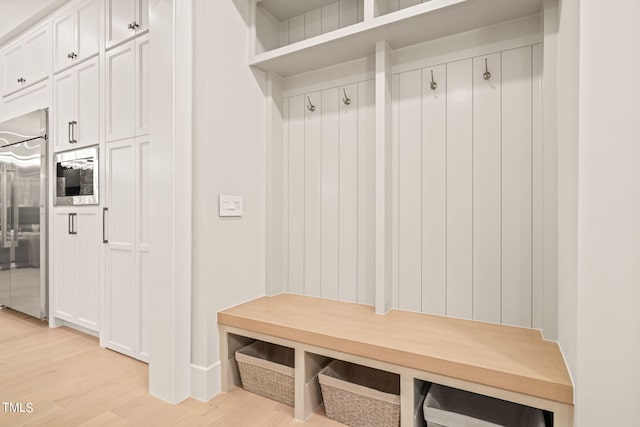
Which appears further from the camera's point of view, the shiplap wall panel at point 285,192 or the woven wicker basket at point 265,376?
the shiplap wall panel at point 285,192

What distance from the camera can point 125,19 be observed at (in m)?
2.23

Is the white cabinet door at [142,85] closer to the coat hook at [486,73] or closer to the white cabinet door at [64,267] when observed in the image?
the white cabinet door at [64,267]

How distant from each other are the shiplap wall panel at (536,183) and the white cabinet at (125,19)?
2.24 meters

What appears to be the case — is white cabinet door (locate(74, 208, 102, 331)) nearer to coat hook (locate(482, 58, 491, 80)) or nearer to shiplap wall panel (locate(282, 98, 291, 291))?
shiplap wall panel (locate(282, 98, 291, 291))

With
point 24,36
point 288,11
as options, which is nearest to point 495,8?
point 288,11

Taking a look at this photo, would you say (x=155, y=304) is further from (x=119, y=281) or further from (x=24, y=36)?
(x=24, y=36)

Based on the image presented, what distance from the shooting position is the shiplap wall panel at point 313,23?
2180 mm

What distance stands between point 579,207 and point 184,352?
186 cm

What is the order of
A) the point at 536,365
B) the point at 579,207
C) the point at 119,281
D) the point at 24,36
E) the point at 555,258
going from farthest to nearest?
the point at 24,36
the point at 119,281
the point at 555,258
the point at 536,365
the point at 579,207

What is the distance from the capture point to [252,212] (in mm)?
2115

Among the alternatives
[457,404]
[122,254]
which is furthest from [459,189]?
[122,254]

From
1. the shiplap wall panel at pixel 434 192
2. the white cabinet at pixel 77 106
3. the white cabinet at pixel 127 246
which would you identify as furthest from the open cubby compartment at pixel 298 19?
the white cabinet at pixel 77 106

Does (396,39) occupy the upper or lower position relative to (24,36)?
lower

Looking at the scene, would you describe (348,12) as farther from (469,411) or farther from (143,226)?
(469,411)
